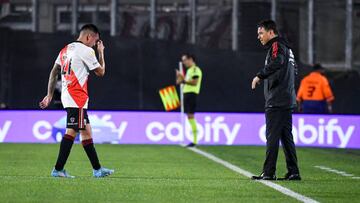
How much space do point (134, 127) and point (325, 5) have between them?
5.24 m

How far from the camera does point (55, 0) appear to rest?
24562 mm

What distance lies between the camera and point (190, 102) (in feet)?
71.5

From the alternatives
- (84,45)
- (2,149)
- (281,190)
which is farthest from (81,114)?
(2,149)

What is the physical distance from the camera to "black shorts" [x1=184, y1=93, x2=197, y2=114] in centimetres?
2173

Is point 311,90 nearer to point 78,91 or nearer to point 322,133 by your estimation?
point 322,133

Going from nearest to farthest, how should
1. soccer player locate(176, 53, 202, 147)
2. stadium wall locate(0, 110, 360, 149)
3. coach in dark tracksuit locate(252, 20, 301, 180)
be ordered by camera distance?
coach in dark tracksuit locate(252, 20, 301, 180), soccer player locate(176, 53, 202, 147), stadium wall locate(0, 110, 360, 149)

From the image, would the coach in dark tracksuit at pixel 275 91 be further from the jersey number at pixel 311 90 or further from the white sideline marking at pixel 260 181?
the jersey number at pixel 311 90

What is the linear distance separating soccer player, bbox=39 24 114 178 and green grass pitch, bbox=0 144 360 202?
270 millimetres

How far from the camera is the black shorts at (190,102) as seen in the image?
21730mm

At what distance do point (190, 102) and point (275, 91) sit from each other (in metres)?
9.35

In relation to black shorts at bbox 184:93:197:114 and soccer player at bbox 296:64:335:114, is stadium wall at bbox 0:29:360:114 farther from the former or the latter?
black shorts at bbox 184:93:197:114

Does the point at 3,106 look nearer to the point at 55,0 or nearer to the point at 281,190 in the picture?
the point at 55,0

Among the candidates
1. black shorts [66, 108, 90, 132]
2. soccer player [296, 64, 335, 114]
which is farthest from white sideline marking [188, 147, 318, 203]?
soccer player [296, 64, 335, 114]

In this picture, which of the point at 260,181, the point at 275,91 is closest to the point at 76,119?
the point at 260,181
